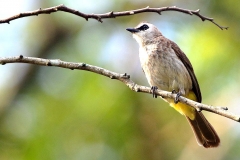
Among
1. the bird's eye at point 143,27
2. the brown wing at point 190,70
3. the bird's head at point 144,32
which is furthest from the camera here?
the bird's eye at point 143,27

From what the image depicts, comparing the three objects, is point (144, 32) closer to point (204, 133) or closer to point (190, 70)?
point (190, 70)

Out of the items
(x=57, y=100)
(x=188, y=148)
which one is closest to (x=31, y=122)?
(x=57, y=100)

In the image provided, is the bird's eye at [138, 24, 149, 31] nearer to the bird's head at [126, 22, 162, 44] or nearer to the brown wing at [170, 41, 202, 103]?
the bird's head at [126, 22, 162, 44]

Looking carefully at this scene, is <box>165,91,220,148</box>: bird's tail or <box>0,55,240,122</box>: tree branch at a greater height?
<box>0,55,240,122</box>: tree branch

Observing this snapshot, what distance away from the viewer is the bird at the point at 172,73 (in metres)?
4.39

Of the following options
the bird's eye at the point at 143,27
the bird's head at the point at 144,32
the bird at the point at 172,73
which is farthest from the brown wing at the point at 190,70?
the bird's eye at the point at 143,27

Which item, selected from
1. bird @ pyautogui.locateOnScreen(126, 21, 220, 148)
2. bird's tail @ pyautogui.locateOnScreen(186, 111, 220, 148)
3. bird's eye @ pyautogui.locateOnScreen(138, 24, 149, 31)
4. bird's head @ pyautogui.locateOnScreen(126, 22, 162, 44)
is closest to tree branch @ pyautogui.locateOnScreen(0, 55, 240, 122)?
bird @ pyautogui.locateOnScreen(126, 21, 220, 148)

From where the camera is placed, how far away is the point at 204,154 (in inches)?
210

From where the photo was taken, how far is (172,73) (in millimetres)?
4398

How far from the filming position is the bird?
14.4 ft

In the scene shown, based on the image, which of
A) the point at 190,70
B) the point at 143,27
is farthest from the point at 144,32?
the point at 190,70

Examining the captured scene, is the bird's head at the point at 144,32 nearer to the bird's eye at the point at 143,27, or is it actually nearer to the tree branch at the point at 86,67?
the bird's eye at the point at 143,27

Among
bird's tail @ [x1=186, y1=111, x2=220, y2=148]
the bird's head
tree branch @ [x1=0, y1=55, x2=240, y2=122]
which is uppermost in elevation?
tree branch @ [x1=0, y1=55, x2=240, y2=122]

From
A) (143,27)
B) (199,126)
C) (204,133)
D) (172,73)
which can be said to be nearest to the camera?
(172,73)
